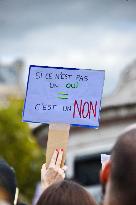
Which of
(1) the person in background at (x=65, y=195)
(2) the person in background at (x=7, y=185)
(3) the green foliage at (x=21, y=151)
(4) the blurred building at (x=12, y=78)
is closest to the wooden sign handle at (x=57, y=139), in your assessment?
(2) the person in background at (x=7, y=185)

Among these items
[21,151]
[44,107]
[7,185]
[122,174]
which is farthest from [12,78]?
Result: [122,174]

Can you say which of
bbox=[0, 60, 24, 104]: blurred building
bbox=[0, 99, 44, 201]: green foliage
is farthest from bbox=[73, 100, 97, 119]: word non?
bbox=[0, 60, 24, 104]: blurred building

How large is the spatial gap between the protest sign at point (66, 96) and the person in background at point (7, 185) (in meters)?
0.78

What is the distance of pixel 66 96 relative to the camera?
5496 mm

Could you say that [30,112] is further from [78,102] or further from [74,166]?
[74,166]

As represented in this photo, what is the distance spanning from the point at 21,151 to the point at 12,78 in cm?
6845

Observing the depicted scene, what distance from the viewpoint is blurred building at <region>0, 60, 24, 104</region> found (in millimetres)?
97800

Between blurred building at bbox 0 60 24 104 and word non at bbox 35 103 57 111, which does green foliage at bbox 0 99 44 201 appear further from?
blurred building at bbox 0 60 24 104

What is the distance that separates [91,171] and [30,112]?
64.9 ft

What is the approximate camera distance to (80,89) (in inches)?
216

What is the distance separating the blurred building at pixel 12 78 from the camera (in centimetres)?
9780

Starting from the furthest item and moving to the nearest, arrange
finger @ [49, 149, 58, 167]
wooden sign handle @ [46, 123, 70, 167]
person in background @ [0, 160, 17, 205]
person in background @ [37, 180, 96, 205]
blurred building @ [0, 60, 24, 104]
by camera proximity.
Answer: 1. blurred building @ [0, 60, 24, 104]
2. wooden sign handle @ [46, 123, 70, 167]
3. finger @ [49, 149, 58, 167]
4. person in background @ [0, 160, 17, 205]
5. person in background @ [37, 180, 96, 205]

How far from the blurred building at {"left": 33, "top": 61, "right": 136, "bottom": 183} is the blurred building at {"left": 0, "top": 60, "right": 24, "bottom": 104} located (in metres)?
70.0

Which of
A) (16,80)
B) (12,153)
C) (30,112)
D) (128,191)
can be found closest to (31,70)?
(30,112)
